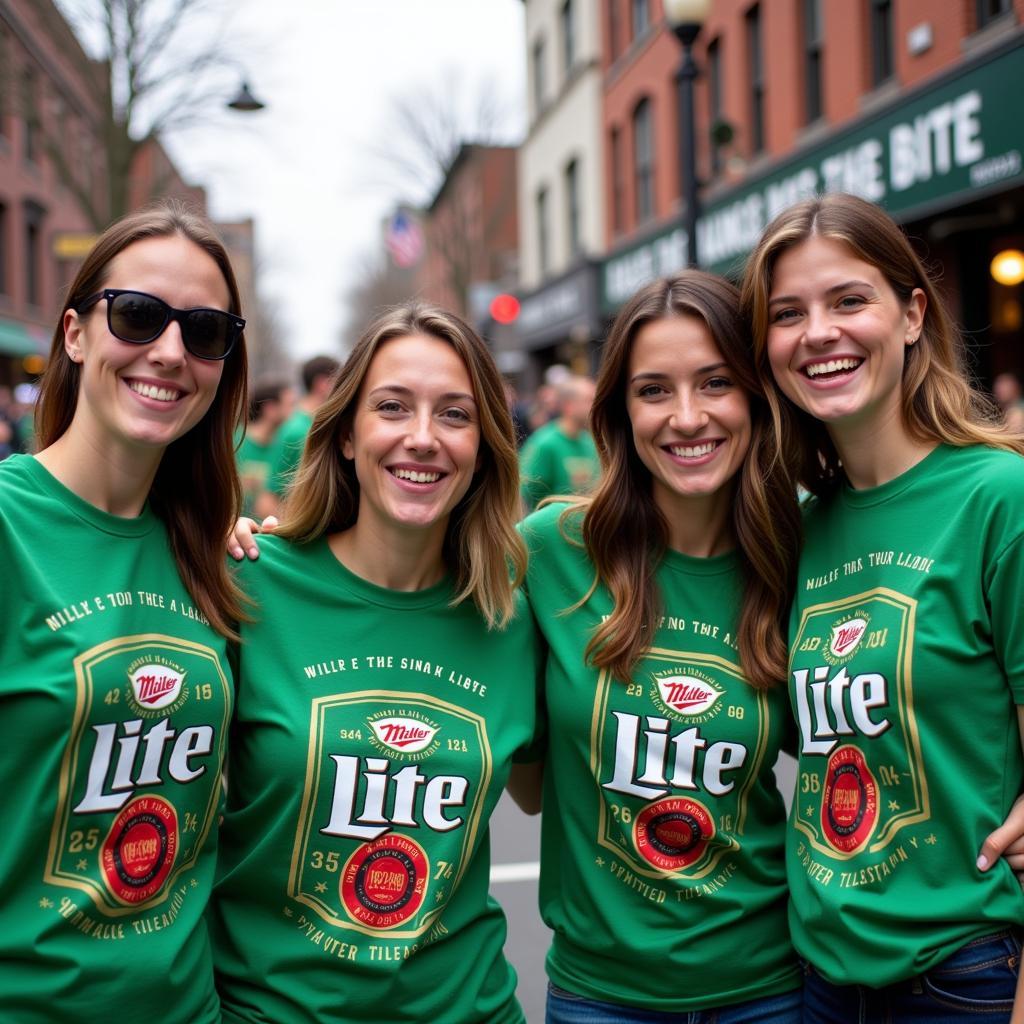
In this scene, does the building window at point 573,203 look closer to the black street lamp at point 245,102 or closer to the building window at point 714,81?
the building window at point 714,81

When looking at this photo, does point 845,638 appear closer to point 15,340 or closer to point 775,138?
point 775,138

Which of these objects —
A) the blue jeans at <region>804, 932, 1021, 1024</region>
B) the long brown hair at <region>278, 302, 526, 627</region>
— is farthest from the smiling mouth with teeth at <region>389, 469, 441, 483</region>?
the blue jeans at <region>804, 932, 1021, 1024</region>

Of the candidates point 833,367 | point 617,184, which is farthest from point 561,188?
point 833,367

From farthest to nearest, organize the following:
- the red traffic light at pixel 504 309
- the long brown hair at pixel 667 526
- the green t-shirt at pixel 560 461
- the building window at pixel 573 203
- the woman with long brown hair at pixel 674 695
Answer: the building window at pixel 573 203 → the red traffic light at pixel 504 309 → the green t-shirt at pixel 560 461 → the long brown hair at pixel 667 526 → the woman with long brown hair at pixel 674 695

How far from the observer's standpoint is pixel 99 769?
217 centimetres

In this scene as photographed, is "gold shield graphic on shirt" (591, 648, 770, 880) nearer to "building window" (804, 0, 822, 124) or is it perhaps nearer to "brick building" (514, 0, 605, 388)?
"building window" (804, 0, 822, 124)

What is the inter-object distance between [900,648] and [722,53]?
1723cm

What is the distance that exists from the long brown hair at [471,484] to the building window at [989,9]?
10371mm

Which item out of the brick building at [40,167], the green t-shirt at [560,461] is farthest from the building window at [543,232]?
the green t-shirt at [560,461]

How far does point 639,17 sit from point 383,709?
22412mm

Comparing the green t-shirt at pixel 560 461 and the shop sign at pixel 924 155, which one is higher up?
the shop sign at pixel 924 155

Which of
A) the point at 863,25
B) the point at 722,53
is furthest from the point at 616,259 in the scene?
the point at 863,25

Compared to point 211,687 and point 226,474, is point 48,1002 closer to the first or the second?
point 211,687

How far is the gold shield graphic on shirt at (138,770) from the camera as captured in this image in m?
2.15
